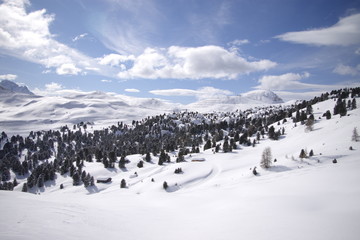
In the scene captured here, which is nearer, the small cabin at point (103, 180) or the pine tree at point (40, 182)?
the small cabin at point (103, 180)

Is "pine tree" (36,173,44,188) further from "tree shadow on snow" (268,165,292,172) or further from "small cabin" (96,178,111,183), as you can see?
"tree shadow on snow" (268,165,292,172)

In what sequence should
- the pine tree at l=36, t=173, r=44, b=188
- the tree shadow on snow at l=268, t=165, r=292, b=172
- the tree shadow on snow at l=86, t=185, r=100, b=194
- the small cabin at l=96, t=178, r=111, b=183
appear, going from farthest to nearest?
the pine tree at l=36, t=173, r=44, b=188, the small cabin at l=96, t=178, r=111, b=183, the tree shadow on snow at l=86, t=185, r=100, b=194, the tree shadow on snow at l=268, t=165, r=292, b=172

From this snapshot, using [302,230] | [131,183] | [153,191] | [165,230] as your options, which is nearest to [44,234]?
[165,230]

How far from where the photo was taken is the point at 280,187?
37.2 meters

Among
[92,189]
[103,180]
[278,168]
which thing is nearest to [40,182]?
[92,189]

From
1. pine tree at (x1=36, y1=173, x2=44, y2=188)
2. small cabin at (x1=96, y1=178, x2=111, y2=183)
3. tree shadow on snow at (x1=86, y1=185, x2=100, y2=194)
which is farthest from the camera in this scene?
pine tree at (x1=36, y1=173, x2=44, y2=188)

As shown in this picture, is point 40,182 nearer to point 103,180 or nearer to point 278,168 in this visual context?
point 103,180

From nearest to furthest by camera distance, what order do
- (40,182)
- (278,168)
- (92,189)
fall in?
(278,168), (92,189), (40,182)

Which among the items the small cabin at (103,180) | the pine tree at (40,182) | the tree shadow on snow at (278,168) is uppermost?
the tree shadow on snow at (278,168)

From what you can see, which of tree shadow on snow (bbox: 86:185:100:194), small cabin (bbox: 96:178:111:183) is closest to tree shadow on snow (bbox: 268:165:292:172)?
small cabin (bbox: 96:178:111:183)

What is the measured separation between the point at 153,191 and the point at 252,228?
4930 centimetres

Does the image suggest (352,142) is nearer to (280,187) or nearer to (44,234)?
(280,187)

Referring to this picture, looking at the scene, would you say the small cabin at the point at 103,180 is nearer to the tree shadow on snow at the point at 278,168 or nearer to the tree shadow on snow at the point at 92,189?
the tree shadow on snow at the point at 92,189

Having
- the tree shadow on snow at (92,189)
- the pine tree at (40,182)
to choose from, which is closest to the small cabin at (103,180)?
the tree shadow on snow at (92,189)
